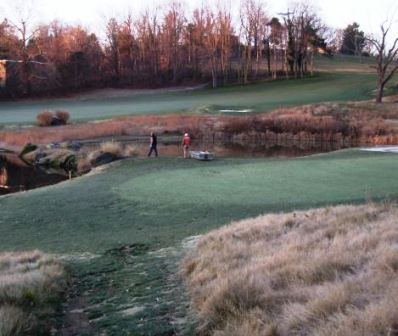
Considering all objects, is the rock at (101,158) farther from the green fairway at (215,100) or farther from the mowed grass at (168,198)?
the green fairway at (215,100)

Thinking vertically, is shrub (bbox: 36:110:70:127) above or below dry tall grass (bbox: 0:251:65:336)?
below

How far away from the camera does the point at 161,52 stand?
100 m

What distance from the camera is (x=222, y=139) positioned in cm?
4494

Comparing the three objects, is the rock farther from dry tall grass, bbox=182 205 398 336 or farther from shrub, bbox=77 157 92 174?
dry tall grass, bbox=182 205 398 336

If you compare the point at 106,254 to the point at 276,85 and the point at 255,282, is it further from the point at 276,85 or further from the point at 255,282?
the point at 276,85

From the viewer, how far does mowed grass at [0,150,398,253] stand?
13.9 meters

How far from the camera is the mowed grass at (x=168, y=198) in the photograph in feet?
45.5

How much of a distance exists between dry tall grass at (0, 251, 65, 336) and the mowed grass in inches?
82.0

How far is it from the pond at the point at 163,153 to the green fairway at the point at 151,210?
557 cm

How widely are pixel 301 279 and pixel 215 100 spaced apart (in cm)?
6444

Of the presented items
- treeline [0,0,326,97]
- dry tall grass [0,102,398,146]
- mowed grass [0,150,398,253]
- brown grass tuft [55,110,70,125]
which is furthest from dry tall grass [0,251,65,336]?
treeline [0,0,326,97]

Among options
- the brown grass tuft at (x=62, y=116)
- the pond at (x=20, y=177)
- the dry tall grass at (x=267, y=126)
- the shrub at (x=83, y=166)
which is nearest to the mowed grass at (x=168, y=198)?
the shrub at (x=83, y=166)

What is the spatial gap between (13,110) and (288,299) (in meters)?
70.9

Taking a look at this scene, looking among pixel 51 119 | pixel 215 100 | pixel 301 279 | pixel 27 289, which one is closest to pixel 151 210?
pixel 27 289
